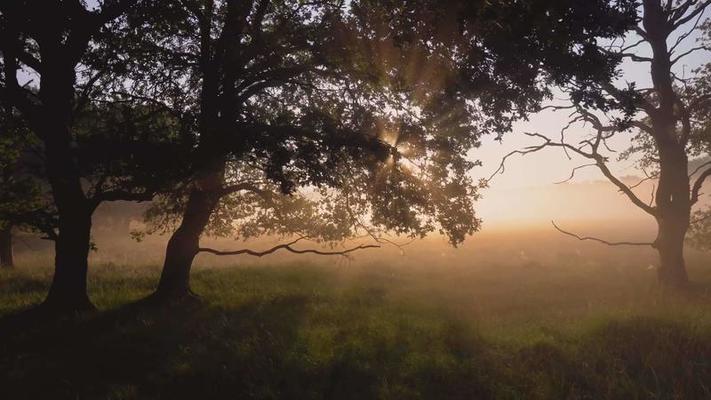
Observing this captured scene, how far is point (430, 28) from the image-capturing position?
25.0ft

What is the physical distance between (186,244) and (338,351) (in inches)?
258

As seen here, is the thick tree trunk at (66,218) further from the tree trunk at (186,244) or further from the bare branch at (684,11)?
the bare branch at (684,11)

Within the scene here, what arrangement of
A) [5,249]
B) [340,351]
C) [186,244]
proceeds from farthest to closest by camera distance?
[5,249] < [186,244] < [340,351]

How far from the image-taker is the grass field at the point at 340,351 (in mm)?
6711

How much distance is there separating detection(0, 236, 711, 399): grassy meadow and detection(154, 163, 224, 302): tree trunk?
1.09m

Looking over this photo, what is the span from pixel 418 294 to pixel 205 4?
11623 millimetres

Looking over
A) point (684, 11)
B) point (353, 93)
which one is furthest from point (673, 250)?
point (353, 93)

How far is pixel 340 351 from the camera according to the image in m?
8.16

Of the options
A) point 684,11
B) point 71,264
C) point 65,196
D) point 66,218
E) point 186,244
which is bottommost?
point 71,264

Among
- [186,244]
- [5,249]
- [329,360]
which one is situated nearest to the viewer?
[329,360]

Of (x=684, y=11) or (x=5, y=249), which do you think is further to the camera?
(x=5, y=249)

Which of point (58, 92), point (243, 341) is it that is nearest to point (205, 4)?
point (58, 92)

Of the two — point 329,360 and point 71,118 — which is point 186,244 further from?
point 329,360

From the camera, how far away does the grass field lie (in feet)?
22.0
